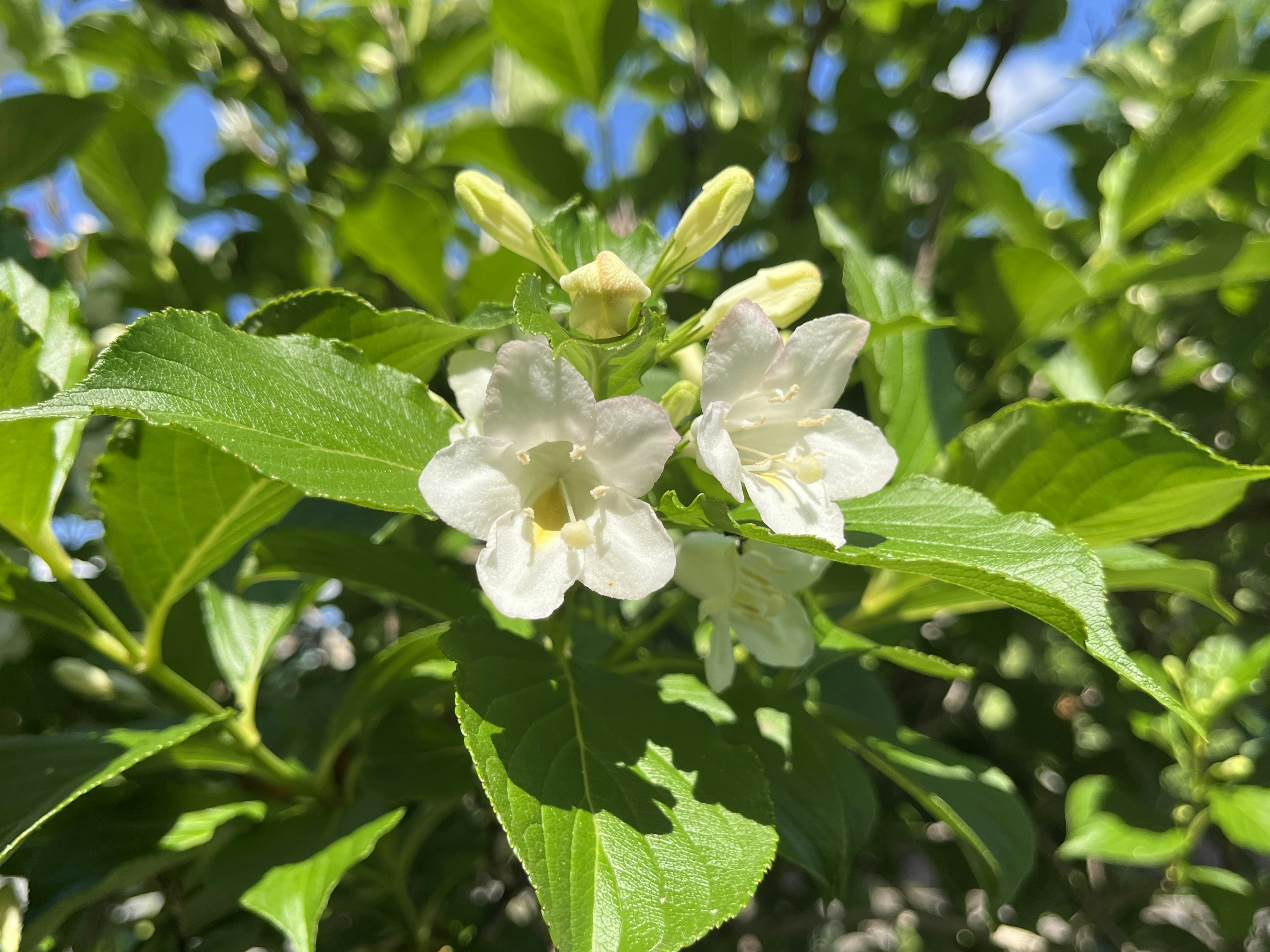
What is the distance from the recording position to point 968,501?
0.88 metres

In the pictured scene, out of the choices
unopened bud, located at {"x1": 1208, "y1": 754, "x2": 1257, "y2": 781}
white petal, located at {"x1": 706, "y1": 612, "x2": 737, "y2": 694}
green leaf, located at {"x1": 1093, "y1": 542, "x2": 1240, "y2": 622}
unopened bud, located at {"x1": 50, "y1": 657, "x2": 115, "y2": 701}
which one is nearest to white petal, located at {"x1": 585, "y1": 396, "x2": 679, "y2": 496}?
white petal, located at {"x1": 706, "y1": 612, "x2": 737, "y2": 694}

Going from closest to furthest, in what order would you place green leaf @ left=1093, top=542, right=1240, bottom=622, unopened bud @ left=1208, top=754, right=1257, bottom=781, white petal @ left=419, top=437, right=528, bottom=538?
white petal @ left=419, top=437, right=528, bottom=538 < green leaf @ left=1093, top=542, right=1240, bottom=622 < unopened bud @ left=1208, top=754, right=1257, bottom=781

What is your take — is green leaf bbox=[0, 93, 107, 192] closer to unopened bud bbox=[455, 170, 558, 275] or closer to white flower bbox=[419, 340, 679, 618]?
unopened bud bbox=[455, 170, 558, 275]

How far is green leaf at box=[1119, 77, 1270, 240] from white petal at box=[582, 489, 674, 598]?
55.7 inches

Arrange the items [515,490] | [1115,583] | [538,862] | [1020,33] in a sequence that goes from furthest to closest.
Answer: [1020,33]
[1115,583]
[515,490]
[538,862]

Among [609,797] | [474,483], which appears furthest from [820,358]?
[609,797]

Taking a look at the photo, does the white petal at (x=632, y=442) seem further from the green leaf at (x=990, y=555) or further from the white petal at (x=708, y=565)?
the white petal at (x=708, y=565)

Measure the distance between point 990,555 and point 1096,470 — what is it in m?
0.40

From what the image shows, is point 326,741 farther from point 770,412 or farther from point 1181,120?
point 1181,120

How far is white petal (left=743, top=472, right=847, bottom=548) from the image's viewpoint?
799mm

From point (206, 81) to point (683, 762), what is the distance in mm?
2179

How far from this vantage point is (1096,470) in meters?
1.05

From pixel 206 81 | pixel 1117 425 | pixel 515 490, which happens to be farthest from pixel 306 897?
pixel 206 81

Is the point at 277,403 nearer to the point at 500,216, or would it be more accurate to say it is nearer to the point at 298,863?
the point at 500,216
